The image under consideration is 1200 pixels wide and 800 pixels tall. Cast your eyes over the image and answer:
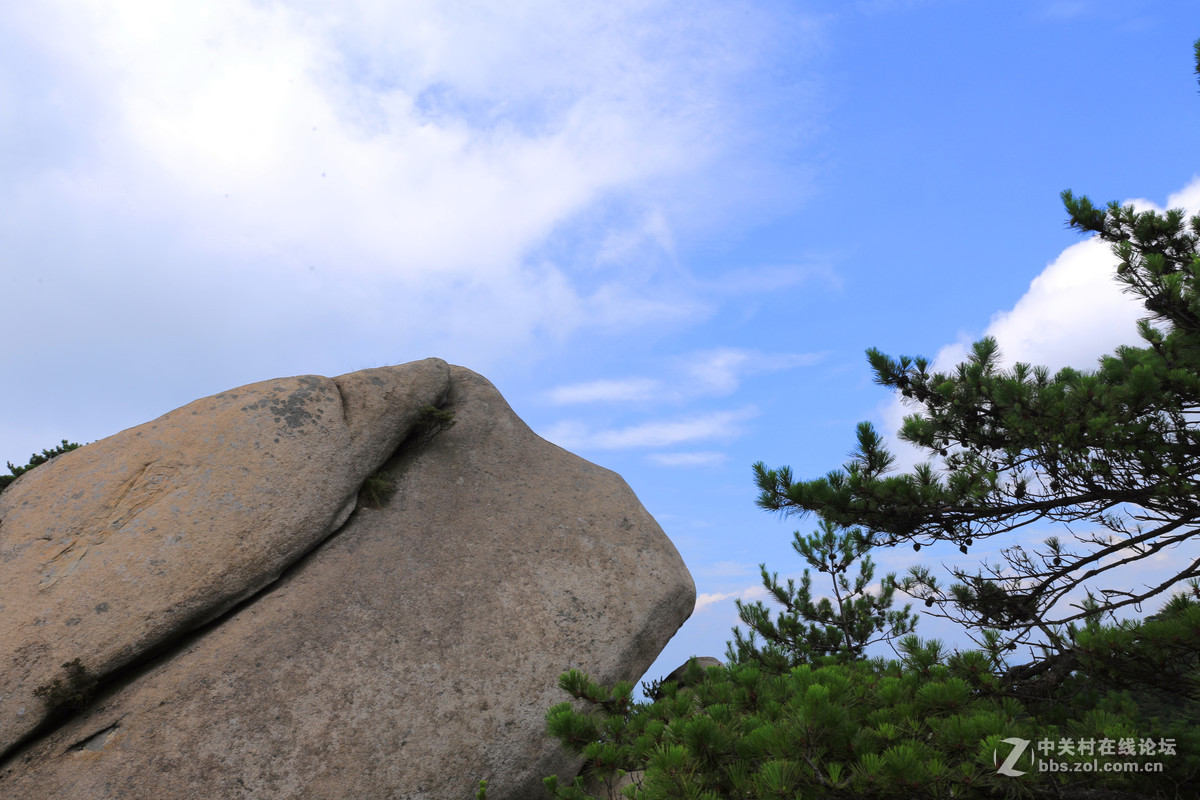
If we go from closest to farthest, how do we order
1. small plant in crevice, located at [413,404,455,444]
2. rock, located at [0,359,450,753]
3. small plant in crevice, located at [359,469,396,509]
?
rock, located at [0,359,450,753] → small plant in crevice, located at [359,469,396,509] → small plant in crevice, located at [413,404,455,444]

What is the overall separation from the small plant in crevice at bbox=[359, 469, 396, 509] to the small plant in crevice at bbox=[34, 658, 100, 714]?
2.96m

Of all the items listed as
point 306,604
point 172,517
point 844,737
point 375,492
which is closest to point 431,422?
point 375,492

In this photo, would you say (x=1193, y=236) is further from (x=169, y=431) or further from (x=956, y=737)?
(x=169, y=431)

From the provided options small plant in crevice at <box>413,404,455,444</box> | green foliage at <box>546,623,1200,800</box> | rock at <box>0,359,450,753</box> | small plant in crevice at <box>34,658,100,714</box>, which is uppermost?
small plant in crevice at <box>413,404,455,444</box>

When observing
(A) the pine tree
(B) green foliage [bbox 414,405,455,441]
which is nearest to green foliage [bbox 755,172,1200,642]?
(A) the pine tree

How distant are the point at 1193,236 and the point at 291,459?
1034cm

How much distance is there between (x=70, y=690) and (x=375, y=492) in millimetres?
3261

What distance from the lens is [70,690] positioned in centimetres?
629

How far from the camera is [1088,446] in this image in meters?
6.46

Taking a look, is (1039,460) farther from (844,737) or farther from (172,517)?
(172,517)

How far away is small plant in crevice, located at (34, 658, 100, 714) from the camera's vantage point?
6.25 m

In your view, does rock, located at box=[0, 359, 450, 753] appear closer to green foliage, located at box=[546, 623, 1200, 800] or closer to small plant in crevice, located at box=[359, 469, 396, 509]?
small plant in crevice, located at box=[359, 469, 396, 509]

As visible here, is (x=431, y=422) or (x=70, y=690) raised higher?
(x=431, y=422)

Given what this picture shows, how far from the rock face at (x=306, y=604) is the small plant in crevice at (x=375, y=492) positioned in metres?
0.12
